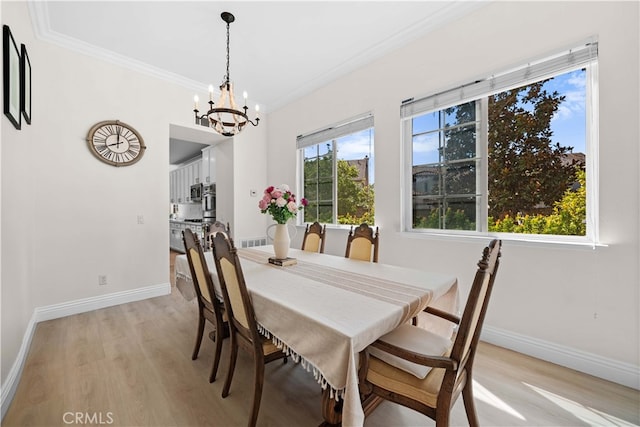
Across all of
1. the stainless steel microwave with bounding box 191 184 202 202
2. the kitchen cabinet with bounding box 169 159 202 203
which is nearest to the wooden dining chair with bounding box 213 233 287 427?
the stainless steel microwave with bounding box 191 184 202 202

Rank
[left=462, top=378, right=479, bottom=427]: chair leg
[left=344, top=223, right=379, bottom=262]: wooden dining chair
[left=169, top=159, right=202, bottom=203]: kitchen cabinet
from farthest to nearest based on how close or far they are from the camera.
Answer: [left=169, top=159, right=202, bottom=203]: kitchen cabinet
[left=344, top=223, right=379, bottom=262]: wooden dining chair
[left=462, top=378, right=479, bottom=427]: chair leg

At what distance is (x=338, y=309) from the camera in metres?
1.15

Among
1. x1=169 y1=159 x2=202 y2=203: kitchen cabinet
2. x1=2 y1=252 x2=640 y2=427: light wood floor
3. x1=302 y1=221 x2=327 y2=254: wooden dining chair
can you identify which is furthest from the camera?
x1=169 y1=159 x2=202 y2=203: kitchen cabinet

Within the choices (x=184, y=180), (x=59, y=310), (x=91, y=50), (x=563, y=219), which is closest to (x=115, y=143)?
(x=91, y=50)

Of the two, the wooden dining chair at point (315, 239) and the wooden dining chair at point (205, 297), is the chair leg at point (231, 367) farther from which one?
the wooden dining chair at point (315, 239)

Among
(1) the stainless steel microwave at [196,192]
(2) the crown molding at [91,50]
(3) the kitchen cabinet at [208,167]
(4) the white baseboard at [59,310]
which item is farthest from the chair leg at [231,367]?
(1) the stainless steel microwave at [196,192]

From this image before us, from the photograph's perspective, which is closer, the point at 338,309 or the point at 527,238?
the point at 338,309

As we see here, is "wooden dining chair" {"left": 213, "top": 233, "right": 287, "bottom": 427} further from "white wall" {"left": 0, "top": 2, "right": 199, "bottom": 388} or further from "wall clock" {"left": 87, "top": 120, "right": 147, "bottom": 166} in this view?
"wall clock" {"left": 87, "top": 120, "right": 147, "bottom": 166}

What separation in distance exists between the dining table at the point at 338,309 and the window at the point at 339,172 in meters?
1.49

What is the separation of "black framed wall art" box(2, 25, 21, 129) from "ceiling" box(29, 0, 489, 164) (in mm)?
899

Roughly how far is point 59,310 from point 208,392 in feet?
7.53

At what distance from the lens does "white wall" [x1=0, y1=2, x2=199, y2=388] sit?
248 centimetres

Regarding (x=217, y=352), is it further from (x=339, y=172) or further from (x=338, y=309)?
(x=339, y=172)

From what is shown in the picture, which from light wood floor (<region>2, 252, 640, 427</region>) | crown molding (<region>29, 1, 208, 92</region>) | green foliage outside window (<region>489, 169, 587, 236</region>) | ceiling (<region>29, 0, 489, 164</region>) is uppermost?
ceiling (<region>29, 0, 489, 164</region>)
